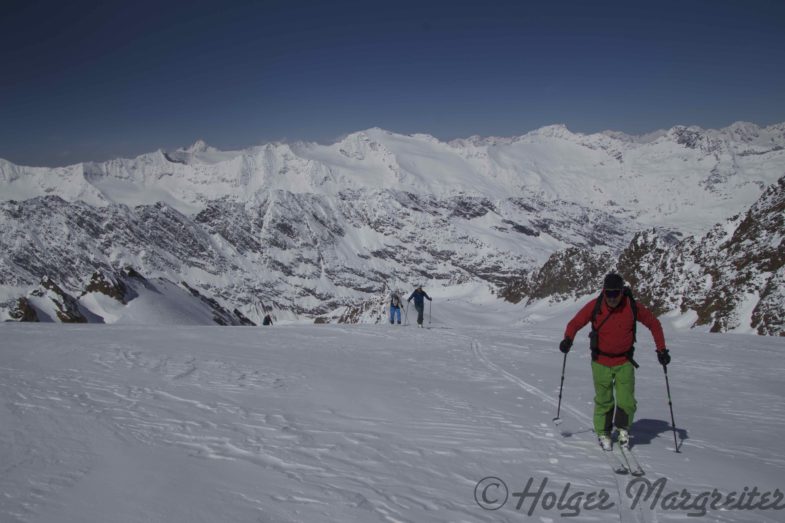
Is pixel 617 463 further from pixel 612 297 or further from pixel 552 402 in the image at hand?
pixel 552 402

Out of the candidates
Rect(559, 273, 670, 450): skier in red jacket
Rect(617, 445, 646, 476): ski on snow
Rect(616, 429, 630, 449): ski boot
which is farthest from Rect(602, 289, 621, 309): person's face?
Rect(617, 445, 646, 476): ski on snow

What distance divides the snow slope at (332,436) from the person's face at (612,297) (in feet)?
6.67

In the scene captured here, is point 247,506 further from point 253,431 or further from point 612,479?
point 612,479

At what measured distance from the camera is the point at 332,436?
7594 mm

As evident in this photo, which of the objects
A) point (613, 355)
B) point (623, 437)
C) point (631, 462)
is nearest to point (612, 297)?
point (613, 355)

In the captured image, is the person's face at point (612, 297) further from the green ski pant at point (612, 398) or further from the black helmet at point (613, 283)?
the green ski pant at point (612, 398)

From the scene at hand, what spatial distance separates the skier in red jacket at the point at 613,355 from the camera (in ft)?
24.8

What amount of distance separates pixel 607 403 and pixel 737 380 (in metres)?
8.49

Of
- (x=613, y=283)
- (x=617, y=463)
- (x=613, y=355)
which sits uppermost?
(x=613, y=283)

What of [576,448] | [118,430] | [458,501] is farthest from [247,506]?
[576,448]

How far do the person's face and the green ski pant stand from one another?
2.78 ft

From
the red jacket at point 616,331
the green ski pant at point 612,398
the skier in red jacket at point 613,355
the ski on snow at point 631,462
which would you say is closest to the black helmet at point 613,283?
the skier in red jacket at point 613,355

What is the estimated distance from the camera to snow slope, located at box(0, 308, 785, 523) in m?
5.30

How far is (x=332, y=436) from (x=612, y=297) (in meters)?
4.39
